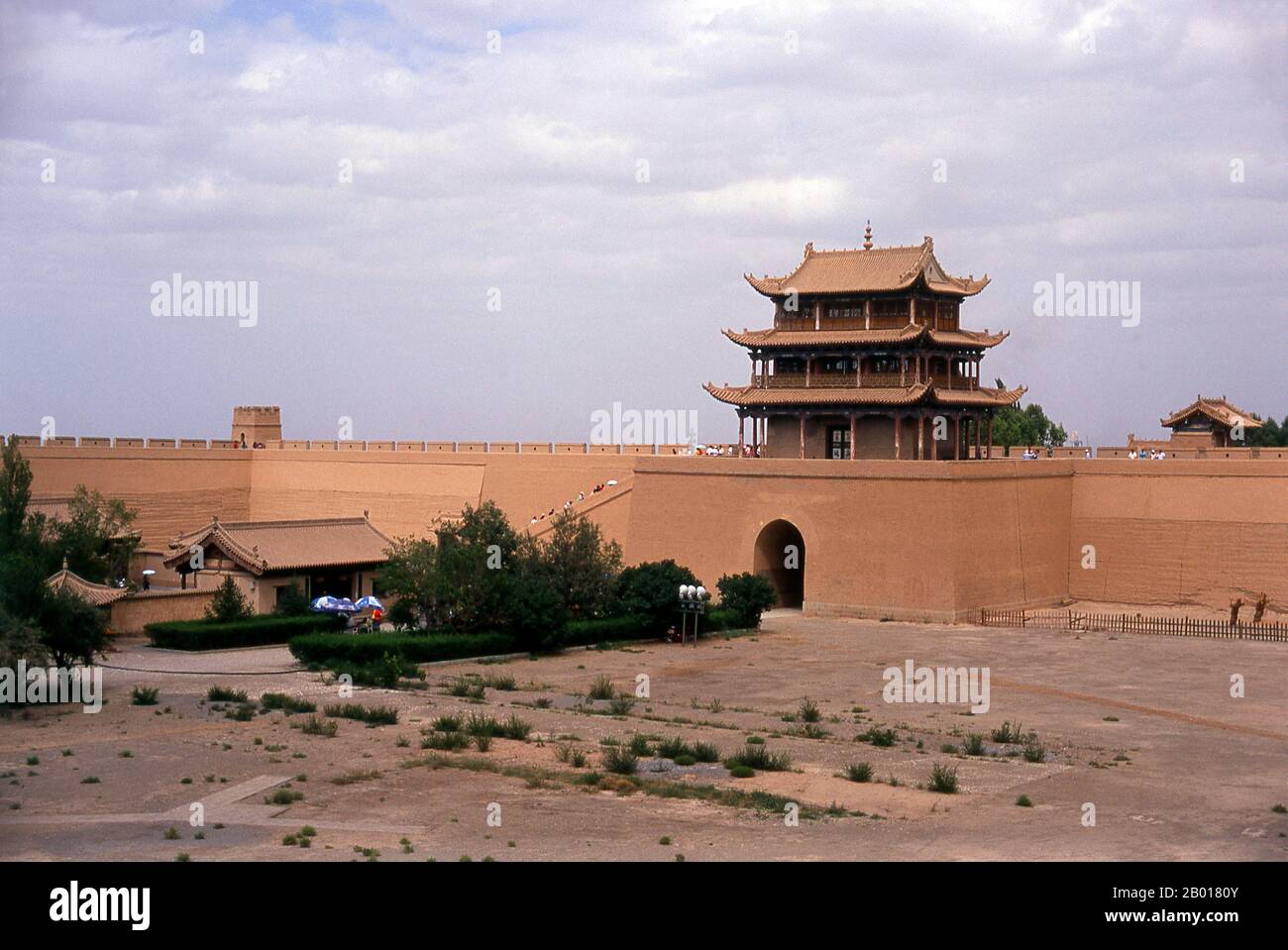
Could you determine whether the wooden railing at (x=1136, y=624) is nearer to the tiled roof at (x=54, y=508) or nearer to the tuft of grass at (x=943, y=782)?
the tuft of grass at (x=943, y=782)

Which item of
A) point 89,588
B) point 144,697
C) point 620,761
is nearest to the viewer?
point 620,761

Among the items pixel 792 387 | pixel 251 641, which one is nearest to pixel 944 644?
pixel 792 387

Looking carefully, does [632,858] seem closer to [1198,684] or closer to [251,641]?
[1198,684]

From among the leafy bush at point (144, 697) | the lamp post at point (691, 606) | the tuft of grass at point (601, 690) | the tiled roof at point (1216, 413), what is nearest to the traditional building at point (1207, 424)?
the tiled roof at point (1216, 413)

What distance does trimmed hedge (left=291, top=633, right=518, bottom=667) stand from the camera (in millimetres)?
32312

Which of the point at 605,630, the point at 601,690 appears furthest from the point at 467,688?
the point at 605,630

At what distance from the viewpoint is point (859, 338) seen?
46031 mm

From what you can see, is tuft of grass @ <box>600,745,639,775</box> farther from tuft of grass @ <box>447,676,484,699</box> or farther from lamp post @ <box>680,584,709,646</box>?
lamp post @ <box>680,584,709,646</box>

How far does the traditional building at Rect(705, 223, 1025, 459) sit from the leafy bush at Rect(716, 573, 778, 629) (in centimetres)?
679

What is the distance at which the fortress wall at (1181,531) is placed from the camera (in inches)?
1694

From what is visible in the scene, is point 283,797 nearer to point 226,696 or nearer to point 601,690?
point 226,696

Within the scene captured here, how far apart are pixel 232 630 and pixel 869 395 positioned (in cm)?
2037

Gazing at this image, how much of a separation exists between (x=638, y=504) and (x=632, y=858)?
32.3 meters

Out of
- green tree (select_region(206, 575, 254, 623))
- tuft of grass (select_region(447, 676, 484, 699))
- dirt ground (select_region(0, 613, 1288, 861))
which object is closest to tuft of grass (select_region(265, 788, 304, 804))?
dirt ground (select_region(0, 613, 1288, 861))
